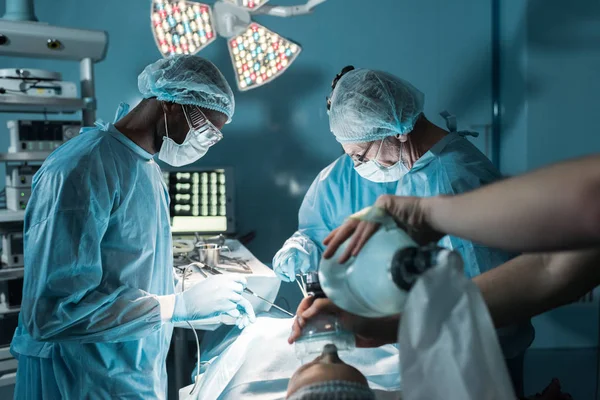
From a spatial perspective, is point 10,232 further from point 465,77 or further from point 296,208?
point 465,77

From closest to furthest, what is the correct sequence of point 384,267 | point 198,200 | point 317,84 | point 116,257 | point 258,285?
point 384,267, point 116,257, point 258,285, point 198,200, point 317,84

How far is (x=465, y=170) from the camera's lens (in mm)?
1636

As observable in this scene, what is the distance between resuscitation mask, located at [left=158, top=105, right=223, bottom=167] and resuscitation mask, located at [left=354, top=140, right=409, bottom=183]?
550mm

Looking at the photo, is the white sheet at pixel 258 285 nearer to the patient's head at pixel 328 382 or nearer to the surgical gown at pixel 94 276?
the surgical gown at pixel 94 276

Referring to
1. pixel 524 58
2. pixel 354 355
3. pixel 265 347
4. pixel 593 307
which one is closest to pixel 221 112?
pixel 265 347

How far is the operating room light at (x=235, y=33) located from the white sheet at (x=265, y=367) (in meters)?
1.67

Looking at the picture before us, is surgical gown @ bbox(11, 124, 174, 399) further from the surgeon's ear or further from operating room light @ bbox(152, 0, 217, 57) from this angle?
operating room light @ bbox(152, 0, 217, 57)

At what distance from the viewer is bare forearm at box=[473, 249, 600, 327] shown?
93cm

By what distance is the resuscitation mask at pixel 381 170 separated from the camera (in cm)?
189

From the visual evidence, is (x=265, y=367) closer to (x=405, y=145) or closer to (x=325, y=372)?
(x=325, y=372)

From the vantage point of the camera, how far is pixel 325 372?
868 mm

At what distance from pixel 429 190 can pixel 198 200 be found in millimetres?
1550

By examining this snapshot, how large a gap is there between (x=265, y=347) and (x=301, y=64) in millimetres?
2166

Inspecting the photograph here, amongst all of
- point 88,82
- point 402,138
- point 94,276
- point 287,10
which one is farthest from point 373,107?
point 88,82
